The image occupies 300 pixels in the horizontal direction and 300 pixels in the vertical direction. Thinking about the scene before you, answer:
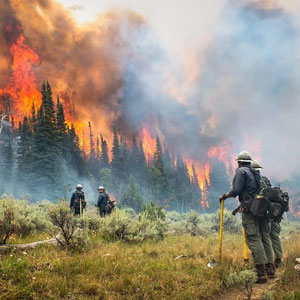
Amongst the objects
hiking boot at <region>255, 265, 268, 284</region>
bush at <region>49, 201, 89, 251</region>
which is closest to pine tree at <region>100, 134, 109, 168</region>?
bush at <region>49, 201, 89, 251</region>

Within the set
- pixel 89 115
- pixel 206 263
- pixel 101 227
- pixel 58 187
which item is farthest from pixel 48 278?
pixel 89 115

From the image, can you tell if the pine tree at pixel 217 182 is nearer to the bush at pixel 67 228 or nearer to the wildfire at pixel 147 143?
the wildfire at pixel 147 143

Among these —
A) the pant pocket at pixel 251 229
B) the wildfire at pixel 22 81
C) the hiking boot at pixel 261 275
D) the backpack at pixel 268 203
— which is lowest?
the hiking boot at pixel 261 275

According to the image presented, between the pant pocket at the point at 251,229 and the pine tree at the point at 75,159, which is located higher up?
the pine tree at the point at 75,159

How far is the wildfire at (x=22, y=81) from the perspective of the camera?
51656 mm

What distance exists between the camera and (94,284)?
14.2ft

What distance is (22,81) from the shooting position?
53594 millimetres

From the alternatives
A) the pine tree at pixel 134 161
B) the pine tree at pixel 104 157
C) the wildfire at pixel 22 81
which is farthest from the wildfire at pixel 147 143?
the wildfire at pixel 22 81

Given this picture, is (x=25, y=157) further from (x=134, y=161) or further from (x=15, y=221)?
(x=134, y=161)

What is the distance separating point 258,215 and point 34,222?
7.56 m

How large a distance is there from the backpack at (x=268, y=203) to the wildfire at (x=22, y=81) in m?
50.3

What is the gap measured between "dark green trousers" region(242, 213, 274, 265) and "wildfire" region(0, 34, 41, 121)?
50291mm

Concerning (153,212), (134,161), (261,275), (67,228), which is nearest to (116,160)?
(134,161)

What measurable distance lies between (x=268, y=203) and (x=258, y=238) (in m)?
0.82
